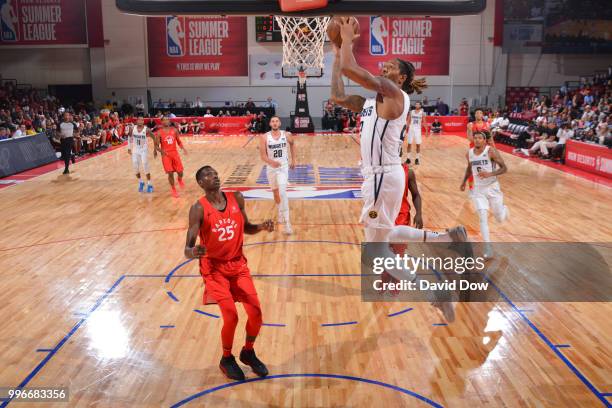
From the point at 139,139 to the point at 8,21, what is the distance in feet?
71.8

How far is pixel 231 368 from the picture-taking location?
16.1 ft

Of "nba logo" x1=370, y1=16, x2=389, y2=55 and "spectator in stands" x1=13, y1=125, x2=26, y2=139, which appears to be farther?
"nba logo" x1=370, y1=16, x2=389, y2=55

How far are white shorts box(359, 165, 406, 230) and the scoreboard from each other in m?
26.9

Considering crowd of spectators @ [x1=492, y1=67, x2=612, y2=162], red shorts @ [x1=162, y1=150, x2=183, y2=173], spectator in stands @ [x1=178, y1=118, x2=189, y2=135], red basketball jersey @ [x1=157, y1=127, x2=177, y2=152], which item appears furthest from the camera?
spectator in stands @ [x1=178, y1=118, x2=189, y2=135]

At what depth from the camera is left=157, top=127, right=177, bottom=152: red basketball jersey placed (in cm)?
1237

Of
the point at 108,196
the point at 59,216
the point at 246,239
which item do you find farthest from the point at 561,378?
the point at 108,196

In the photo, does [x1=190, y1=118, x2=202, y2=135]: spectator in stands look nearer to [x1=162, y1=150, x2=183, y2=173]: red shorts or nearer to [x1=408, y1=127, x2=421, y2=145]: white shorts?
[x1=408, y1=127, x2=421, y2=145]: white shorts

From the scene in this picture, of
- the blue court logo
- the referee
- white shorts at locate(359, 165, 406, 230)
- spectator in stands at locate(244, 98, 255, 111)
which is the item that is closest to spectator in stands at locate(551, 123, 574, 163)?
the referee

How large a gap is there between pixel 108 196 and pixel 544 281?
928 centimetres

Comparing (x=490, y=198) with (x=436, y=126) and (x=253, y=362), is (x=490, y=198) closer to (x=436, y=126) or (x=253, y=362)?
(x=253, y=362)

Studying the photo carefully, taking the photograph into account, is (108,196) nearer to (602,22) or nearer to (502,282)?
(502,282)

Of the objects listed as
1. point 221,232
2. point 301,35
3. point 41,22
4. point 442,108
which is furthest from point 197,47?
point 221,232

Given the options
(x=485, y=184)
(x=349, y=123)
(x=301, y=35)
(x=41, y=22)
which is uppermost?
(x=41, y=22)

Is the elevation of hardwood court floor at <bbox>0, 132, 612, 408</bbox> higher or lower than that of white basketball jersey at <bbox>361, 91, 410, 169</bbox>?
lower
